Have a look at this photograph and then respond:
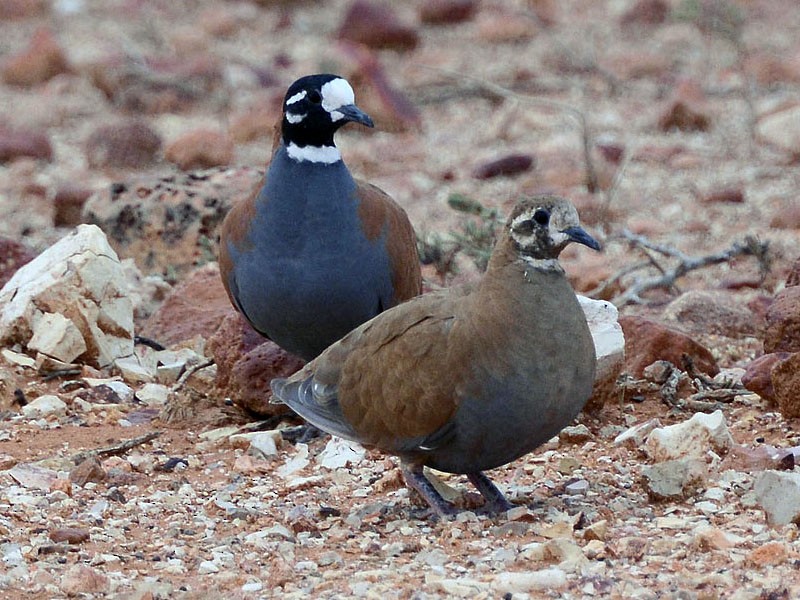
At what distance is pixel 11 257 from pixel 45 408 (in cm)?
176

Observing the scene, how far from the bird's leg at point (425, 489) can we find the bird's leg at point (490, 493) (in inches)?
4.4

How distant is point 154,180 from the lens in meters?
→ 8.88

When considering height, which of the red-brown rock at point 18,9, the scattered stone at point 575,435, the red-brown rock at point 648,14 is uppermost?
the red-brown rock at point 18,9

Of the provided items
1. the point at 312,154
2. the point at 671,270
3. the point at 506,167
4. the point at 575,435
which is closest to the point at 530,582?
the point at 575,435

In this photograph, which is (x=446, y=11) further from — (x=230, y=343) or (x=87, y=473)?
(x=87, y=473)

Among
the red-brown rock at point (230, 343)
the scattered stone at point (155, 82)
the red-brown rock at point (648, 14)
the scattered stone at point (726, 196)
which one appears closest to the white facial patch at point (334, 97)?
the red-brown rock at point (230, 343)

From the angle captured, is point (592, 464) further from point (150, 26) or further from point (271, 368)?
point (150, 26)

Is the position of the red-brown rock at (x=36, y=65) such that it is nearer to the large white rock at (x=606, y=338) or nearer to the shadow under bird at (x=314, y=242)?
the shadow under bird at (x=314, y=242)

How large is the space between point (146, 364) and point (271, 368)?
91cm

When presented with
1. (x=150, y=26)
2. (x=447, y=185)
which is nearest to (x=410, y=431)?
(x=447, y=185)

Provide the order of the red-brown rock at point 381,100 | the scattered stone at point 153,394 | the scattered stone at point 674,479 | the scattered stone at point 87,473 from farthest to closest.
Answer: the red-brown rock at point 381,100 < the scattered stone at point 153,394 < the scattered stone at point 87,473 < the scattered stone at point 674,479

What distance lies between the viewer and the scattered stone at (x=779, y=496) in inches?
186

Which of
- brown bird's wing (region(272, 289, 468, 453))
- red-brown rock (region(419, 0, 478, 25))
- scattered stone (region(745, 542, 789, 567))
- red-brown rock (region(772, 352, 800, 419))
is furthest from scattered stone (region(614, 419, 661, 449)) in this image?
red-brown rock (region(419, 0, 478, 25))

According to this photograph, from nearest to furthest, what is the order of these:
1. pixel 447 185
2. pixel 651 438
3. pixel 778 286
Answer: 1. pixel 651 438
2. pixel 778 286
3. pixel 447 185
